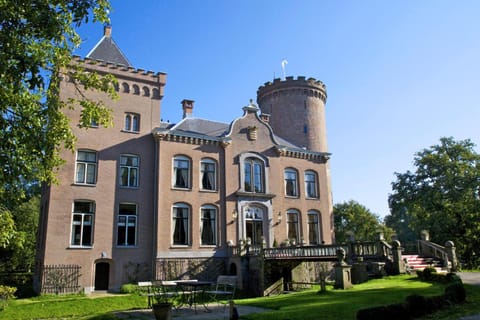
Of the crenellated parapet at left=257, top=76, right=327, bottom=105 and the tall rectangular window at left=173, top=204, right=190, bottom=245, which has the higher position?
the crenellated parapet at left=257, top=76, right=327, bottom=105

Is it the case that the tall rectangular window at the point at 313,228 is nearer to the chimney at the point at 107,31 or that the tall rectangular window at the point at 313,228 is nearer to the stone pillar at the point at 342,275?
the stone pillar at the point at 342,275

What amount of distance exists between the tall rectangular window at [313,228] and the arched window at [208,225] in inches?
316

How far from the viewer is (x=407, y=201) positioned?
118 feet

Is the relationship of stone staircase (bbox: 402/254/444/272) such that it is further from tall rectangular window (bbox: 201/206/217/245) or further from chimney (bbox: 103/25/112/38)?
chimney (bbox: 103/25/112/38)

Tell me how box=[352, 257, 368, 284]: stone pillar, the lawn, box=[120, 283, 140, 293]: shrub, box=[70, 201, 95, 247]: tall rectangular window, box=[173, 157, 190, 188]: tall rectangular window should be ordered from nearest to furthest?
the lawn
box=[352, 257, 368, 284]: stone pillar
box=[120, 283, 140, 293]: shrub
box=[70, 201, 95, 247]: tall rectangular window
box=[173, 157, 190, 188]: tall rectangular window

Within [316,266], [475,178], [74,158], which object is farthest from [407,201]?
[74,158]

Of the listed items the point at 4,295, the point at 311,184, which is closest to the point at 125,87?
the point at 4,295

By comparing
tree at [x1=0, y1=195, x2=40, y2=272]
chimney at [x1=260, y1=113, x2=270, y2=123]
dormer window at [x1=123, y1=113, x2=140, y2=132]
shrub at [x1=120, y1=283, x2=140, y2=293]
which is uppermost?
chimney at [x1=260, y1=113, x2=270, y2=123]

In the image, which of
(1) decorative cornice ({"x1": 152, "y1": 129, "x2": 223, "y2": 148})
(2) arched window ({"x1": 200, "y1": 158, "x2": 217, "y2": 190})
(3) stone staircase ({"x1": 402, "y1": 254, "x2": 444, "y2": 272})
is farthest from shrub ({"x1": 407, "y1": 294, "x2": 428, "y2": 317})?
(1) decorative cornice ({"x1": 152, "y1": 129, "x2": 223, "y2": 148})

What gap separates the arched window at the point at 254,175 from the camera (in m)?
27.4

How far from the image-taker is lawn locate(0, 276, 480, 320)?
10.8m

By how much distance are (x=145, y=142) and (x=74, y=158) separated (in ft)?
13.9

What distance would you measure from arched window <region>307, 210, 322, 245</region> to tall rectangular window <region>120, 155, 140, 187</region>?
13345mm

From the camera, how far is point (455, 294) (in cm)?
1141
